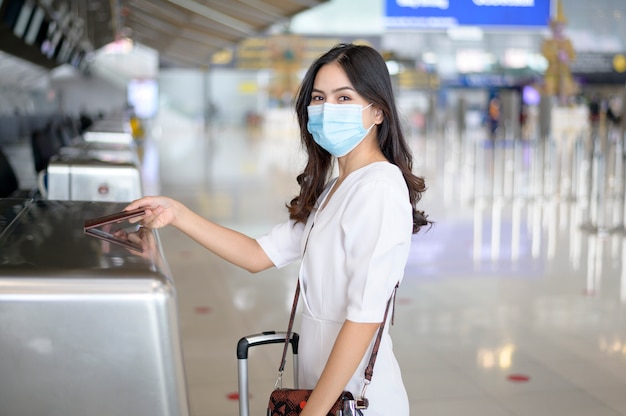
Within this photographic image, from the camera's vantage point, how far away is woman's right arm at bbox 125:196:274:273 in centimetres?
207

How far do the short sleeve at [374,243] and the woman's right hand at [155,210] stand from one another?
468 mm

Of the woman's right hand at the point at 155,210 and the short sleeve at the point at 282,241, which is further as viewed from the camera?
the short sleeve at the point at 282,241

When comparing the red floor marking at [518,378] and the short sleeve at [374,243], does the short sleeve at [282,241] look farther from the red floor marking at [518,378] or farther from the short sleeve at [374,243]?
the red floor marking at [518,378]

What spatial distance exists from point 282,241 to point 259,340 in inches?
12.5

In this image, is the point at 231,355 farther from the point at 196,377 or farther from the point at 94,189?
the point at 94,189

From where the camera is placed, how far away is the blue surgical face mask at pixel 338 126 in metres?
1.91

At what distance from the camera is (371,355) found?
1847 millimetres

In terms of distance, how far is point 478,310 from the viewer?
532 cm

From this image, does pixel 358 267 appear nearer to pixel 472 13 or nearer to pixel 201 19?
pixel 201 19

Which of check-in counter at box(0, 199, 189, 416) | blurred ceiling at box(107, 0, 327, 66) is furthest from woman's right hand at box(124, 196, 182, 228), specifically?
blurred ceiling at box(107, 0, 327, 66)

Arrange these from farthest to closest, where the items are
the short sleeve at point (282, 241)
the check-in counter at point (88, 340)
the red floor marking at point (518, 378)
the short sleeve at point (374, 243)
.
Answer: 1. the red floor marking at point (518, 378)
2. the short sleeve at point (282, 241)
3. the short sleeve at point (374, 243)
4. the check-in counter at point (88, 340)

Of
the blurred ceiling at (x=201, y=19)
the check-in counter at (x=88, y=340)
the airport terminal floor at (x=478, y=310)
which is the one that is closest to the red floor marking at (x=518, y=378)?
the airport terminal floor at (x=478, y=310)

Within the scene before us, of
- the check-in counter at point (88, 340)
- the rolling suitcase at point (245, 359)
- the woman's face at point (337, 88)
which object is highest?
the woman's face at point (337, 88)

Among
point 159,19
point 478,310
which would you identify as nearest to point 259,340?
point 478,310
